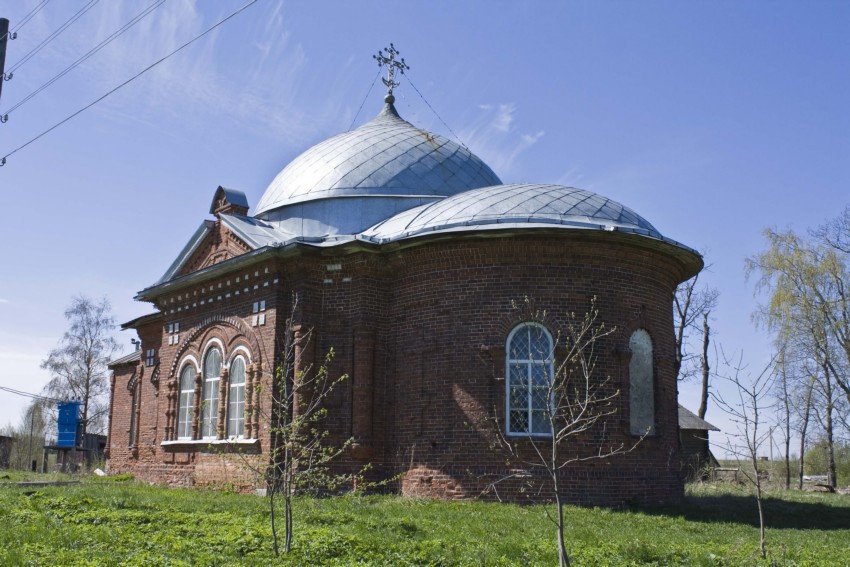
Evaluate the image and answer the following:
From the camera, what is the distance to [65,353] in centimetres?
3938

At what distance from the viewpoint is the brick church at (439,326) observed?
14023mm

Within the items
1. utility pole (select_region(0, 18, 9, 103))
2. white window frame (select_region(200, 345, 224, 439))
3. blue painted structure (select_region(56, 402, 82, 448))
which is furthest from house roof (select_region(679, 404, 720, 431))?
utility pole (select_region(0, 18, 9, 103))

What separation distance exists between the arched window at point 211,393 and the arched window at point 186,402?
0.52m

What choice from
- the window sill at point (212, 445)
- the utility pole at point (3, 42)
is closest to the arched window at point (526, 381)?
the window sill at point (212, 445)

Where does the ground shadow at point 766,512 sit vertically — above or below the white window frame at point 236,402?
below

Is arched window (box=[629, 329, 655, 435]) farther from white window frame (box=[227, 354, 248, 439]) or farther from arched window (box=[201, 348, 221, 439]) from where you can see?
arched window (box=[201, 348, 221, 439])

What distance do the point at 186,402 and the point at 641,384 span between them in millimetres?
9642

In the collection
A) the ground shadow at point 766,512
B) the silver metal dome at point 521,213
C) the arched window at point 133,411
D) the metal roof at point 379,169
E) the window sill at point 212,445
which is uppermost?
the metal roof at point 379,169

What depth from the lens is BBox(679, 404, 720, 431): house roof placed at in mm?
29219

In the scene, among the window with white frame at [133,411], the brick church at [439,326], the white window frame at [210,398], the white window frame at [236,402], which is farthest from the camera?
the window with white frame at [133,411]

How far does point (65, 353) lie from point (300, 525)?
107ft

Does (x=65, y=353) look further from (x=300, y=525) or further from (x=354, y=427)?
(x=300, y=525)

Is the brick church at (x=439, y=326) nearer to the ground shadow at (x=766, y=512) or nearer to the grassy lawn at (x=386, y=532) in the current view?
the ground shadow at (x=766, y=512)

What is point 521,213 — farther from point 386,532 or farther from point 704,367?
point 704,367
